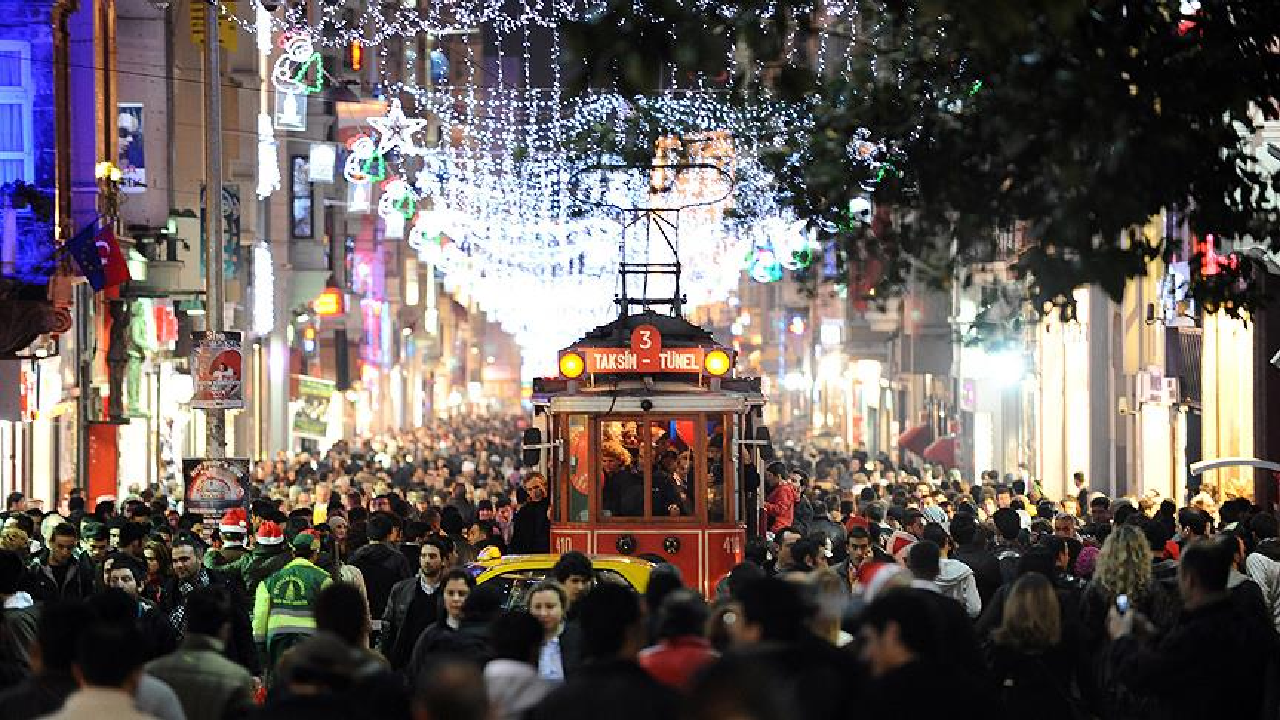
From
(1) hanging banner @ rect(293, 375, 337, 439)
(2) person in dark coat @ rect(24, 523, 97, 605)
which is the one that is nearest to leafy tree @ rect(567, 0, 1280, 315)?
(2) person in dark coat @ rect(24, 523, 97, 605)

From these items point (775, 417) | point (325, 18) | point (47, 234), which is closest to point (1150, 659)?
point (47, 234)

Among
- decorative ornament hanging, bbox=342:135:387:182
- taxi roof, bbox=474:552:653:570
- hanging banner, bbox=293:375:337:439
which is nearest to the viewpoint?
taxi roof, bbox=474:552:653:570

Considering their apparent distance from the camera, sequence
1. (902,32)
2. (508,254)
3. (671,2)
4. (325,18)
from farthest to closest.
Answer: (508,254) < (325,18) < (902,32) < (671,2)

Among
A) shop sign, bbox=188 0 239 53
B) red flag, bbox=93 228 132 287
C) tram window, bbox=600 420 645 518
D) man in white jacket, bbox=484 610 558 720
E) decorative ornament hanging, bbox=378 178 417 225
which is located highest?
shop sign, bbox=188 0 239 53

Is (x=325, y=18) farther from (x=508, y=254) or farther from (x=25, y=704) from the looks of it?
(x=25, y=704)

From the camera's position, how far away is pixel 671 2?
1196cm

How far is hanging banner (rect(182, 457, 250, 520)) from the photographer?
25.0 metres

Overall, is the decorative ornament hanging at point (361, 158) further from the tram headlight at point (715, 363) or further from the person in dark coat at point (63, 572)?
the person in dark coat at point (63, 572)

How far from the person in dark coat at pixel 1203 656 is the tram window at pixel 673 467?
1270 cm

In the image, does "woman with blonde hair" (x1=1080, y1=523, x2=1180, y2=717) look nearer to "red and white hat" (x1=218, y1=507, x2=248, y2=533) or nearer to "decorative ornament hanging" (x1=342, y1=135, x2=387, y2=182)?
"red and white hat" (x1=218, y1=507, x2=248, y2=533)

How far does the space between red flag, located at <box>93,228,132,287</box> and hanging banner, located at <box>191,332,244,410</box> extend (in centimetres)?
656

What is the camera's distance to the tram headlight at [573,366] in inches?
961

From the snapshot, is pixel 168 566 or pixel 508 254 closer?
pixel 168 566

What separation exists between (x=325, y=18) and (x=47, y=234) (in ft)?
131
